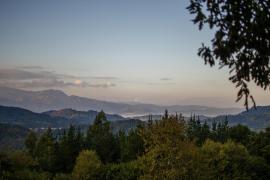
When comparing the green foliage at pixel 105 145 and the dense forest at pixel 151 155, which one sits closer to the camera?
the dense forest at pixel 151 155

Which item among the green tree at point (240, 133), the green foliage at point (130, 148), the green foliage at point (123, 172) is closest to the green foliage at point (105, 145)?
the green foliage at point (130, 148)

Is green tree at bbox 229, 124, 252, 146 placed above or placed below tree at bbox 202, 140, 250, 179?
above

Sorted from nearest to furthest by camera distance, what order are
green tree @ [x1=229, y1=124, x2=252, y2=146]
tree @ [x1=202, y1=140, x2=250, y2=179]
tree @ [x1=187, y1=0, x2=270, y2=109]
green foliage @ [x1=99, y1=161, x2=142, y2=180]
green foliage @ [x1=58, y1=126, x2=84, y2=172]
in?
tree @ [x1=187, y1=0, x2=270, y2=109] → tree @ [x1=202, y1=140, x2=250, y2=179] → green foliage @ [x1=99, y1=161, x2=142, y2=180] → green foliage @ [x1=58, y1=126, x2=84, y2=172] → green tree @ [x1=229, y1=124, x2=252, y2=146]

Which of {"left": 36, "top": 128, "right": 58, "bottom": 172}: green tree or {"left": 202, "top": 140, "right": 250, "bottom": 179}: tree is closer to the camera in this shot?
{"left": 202, "top": 140, "right": 250, "bottom": 179}: tree

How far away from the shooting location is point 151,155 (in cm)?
5238

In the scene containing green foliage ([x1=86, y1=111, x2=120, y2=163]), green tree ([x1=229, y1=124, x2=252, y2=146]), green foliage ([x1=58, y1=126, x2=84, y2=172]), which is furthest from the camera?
green tree ([x1=229, y1=124, x2=252, y2=146])

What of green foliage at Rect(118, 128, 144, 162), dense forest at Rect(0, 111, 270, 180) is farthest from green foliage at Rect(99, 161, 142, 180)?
green foliage at Rect(118, 128, 144, 162)

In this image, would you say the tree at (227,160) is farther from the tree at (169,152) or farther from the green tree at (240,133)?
the green tree at (240,133)

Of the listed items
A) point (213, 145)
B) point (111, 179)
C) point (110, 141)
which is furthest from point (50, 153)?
point (213, 145)

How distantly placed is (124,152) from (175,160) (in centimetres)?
4902

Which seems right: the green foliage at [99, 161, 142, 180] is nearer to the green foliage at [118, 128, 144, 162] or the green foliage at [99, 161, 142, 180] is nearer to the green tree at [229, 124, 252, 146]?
the green foliage at [118, 128, 144, 162]

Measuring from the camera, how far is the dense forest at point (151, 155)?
170ft

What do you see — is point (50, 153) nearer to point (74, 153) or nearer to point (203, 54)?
point (74, 153)

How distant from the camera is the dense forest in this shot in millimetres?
51688
